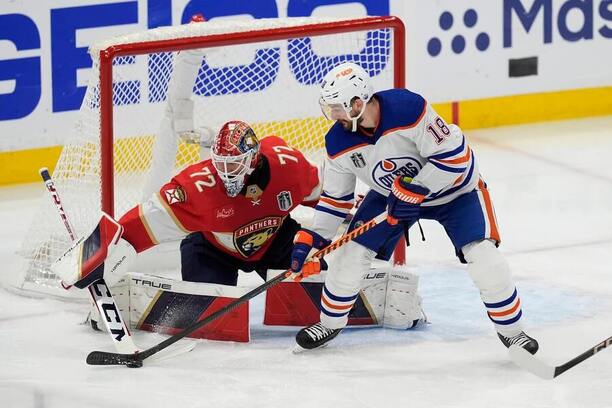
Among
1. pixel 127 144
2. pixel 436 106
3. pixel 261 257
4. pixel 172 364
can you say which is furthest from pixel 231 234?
pixel 436 106

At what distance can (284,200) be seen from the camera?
4.93m

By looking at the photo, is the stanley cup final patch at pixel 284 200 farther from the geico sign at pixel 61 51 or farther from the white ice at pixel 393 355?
the geico sign at pixel 61 51

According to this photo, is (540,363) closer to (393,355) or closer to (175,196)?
(393,355)

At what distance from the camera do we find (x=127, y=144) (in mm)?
5719

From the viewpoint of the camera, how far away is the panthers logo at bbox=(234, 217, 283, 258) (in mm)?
4941

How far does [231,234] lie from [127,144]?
0.94 metres

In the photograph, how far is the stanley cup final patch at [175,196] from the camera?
15.8ft

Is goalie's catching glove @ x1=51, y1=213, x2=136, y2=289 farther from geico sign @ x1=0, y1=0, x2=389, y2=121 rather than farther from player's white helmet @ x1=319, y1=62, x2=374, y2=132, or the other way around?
geico sign @ x1=0, y1=0, x2=389, y2=121

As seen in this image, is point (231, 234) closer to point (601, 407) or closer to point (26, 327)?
point (26, 327)

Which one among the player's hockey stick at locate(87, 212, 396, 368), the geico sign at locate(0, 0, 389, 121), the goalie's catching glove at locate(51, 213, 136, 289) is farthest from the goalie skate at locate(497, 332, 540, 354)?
the geico sign at locate(0, 0, 389, 121)

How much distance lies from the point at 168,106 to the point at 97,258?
3.55 feet

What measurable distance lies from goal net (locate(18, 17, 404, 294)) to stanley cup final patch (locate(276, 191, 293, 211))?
0.56 metres

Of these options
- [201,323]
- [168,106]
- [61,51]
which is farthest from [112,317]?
[61,51]

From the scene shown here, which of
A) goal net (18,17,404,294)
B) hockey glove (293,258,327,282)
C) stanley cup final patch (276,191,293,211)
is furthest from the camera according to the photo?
goal net (18,17,404,294)
